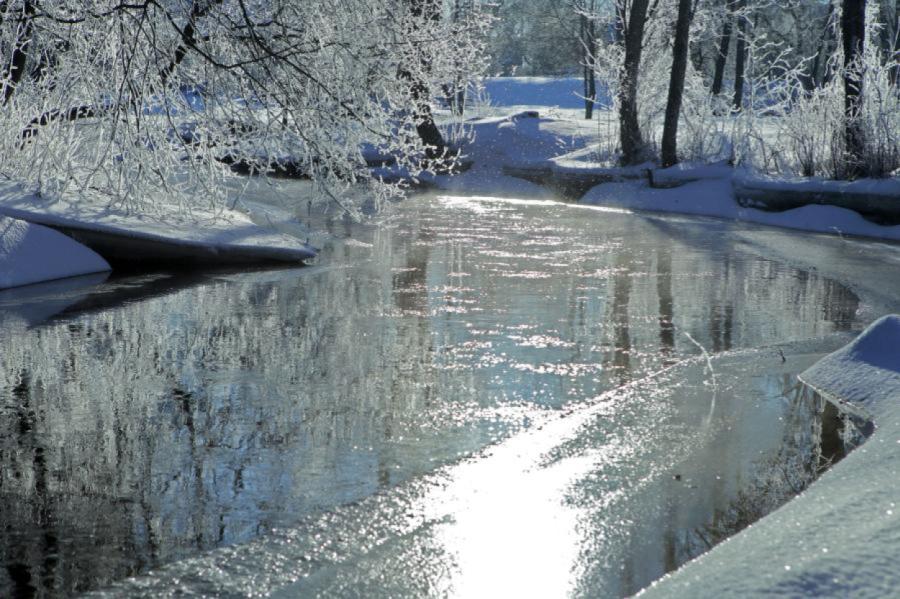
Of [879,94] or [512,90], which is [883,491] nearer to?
[879,94]

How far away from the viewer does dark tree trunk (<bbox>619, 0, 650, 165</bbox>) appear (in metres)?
19.3

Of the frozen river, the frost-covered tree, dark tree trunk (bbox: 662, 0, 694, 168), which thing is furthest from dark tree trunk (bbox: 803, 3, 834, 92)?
the frozen river

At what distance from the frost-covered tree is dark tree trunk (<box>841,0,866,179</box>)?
246 inches

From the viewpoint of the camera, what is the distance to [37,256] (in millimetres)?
9164

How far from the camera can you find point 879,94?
44.9 ft

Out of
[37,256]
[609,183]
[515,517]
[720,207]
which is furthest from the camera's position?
[609,183]

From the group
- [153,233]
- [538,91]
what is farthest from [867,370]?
[538,91]

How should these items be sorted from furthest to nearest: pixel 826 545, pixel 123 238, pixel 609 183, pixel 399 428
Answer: pixel 609 183 → pixel 123 238 → pixel 399 428 → pixel 826 545

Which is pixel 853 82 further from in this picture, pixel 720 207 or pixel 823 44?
pixel 823 44

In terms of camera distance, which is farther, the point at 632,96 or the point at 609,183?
the point at 632,96

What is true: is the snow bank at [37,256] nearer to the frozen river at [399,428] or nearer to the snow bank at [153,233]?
the snow bank at [153,233]

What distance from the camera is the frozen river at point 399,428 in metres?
3.50

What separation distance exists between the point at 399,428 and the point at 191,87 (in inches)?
175

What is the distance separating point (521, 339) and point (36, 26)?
5.47 meters
